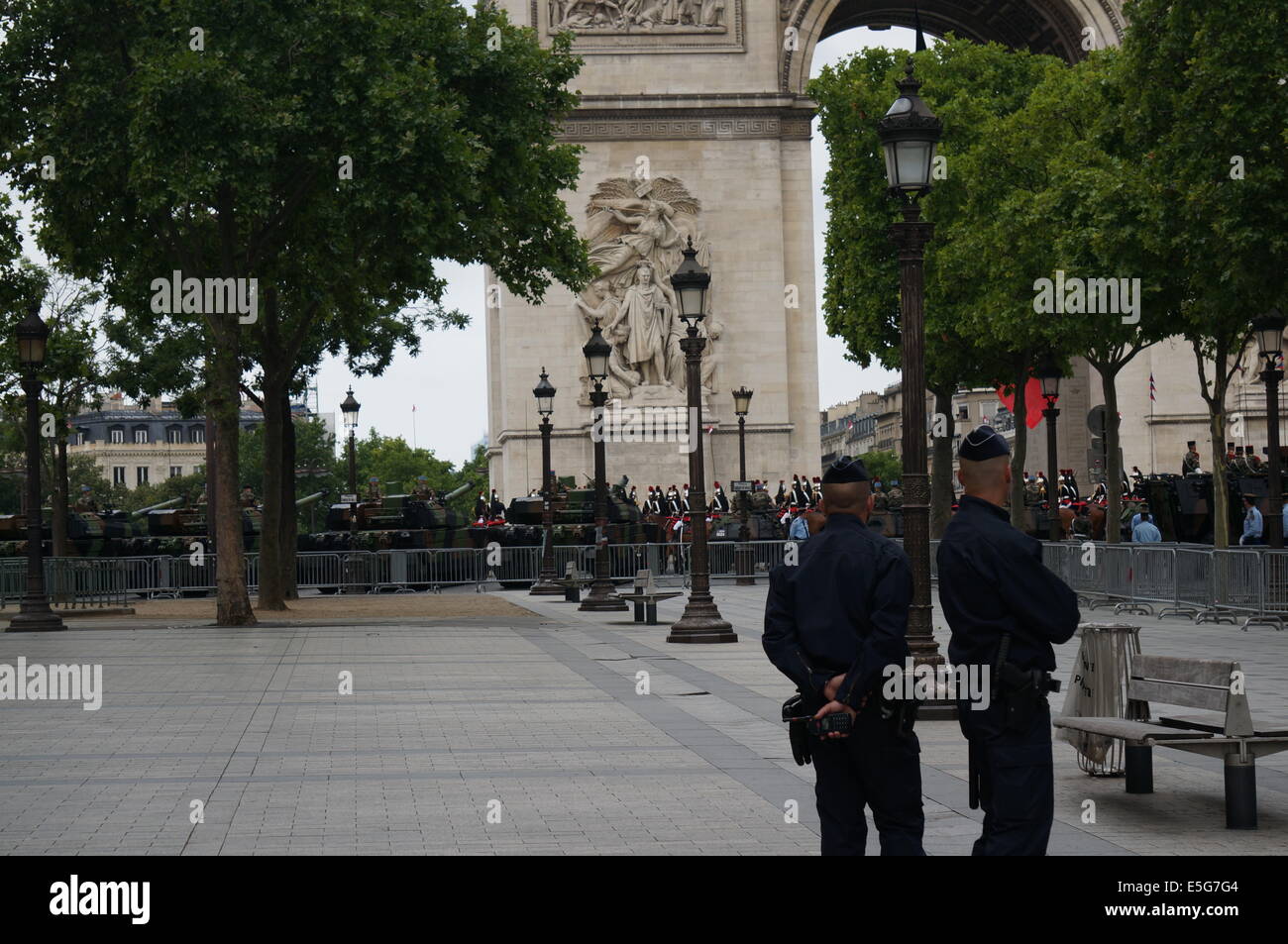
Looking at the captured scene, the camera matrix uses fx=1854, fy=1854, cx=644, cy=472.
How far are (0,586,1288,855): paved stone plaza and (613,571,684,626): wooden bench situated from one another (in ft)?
18.6

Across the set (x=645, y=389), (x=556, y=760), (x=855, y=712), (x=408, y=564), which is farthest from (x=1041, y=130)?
(x=855, y=712)

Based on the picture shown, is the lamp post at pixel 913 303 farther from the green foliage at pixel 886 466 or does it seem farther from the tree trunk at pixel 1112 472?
the green foliage at pixel 886 466

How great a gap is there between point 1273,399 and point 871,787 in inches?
817

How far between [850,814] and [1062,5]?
1973 inches

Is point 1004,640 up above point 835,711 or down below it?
above

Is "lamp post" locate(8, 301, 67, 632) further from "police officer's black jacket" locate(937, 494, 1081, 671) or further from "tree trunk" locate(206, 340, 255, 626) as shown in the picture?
"police officer's black jacket" locate(937, 494, 1081, 671)

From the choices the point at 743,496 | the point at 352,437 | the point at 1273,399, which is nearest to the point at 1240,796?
the point at 1273,399

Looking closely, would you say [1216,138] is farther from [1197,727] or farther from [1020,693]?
[1020,693]

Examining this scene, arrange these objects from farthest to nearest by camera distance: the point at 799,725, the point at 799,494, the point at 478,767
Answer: the point at 799,494 → the point at 478,767 → the point at 799,725

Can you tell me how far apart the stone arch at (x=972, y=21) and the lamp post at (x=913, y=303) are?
3511cm

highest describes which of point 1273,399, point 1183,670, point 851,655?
point 1273,399

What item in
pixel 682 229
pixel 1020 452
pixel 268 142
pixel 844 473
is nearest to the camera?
pixel 844 473

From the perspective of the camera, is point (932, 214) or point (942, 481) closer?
point (932, 214)

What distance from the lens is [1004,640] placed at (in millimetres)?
7152
